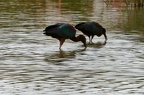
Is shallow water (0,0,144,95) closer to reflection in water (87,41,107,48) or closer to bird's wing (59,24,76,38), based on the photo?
reflection in water (87,41,107,48)

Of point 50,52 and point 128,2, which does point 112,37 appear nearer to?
point 50,52

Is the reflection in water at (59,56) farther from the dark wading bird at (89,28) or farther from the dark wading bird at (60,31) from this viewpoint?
the dark wading bird at (89,28)

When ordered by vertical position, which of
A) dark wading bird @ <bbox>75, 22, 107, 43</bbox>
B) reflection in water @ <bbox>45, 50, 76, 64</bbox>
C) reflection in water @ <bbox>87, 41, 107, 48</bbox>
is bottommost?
reflection in water @ <bbox>87, 41, 107, 48</bbox>

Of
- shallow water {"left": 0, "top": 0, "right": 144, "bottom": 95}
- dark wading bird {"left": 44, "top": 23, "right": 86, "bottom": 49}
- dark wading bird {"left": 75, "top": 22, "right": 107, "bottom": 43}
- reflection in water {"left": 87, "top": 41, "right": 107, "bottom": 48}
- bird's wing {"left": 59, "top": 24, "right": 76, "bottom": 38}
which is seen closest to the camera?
shallow water {"left": 0, "top": 0, "right": 144, "bottom": 95}

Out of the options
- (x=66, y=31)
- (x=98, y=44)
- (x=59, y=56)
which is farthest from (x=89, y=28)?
(x=59, y=56)

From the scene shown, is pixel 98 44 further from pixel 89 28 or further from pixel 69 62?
pixel 69 62

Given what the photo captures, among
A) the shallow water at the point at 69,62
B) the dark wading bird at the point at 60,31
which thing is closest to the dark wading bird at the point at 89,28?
the shallow water at the point at 69,62

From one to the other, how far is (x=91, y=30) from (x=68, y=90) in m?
8.20

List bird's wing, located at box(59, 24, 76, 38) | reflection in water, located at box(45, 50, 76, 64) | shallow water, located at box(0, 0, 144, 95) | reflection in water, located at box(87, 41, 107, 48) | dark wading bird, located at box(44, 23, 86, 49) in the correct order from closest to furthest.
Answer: shallow water, located at box(0, 0, 144, 95) < reflection in water, located at box(45, 50, 76, 64) < dark wading bird, located at box(44, 23, 86, 49) < bird's wing, located at box(59, 24, 76, 38) < reflection in water, located at box(87, 41, 107, 48)

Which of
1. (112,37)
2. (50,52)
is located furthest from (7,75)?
(112,37)

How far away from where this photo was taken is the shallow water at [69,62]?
11586 mm

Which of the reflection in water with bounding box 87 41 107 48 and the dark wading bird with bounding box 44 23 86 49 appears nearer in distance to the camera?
the dark wading bird with bounding box 44 23 86 49

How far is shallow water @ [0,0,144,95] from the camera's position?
11586 millimetres

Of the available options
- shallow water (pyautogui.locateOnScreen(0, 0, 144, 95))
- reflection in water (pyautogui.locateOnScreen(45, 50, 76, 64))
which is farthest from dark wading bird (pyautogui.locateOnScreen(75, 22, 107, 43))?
reflection in water (pyautogui.locateOnScreen(45, 50, 76, 64))
